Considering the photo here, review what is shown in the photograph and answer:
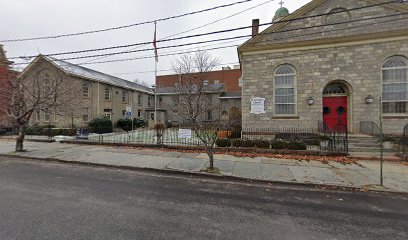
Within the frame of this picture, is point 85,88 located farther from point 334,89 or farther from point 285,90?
point 334,89

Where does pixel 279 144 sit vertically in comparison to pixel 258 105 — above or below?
below

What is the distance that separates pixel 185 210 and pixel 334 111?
14215mm

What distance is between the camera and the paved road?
3756mm

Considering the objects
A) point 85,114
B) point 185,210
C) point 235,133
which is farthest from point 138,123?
point 185,210

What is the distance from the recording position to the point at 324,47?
14.4 meters

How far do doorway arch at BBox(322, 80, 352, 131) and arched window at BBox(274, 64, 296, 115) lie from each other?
224 cm

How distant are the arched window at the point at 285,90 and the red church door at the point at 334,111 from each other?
2.29 metres

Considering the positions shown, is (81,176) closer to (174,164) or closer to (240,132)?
(174,164)

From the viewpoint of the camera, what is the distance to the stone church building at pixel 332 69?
13469 millimetres

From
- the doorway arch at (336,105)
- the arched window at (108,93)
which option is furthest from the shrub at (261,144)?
the arched window at (108,93)

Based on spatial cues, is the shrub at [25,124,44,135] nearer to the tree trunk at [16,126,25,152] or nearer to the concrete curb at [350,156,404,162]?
the tree trunk at [16,126,25,152]

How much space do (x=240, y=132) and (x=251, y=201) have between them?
1050 cm

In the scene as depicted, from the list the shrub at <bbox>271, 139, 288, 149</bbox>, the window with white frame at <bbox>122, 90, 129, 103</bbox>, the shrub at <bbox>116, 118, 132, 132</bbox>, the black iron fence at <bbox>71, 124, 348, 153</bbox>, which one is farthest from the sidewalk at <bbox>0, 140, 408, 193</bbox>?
the window with white frame at <bbox>122, 90, 129, 103</bbox>

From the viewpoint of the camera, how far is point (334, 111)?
48.2 ft
